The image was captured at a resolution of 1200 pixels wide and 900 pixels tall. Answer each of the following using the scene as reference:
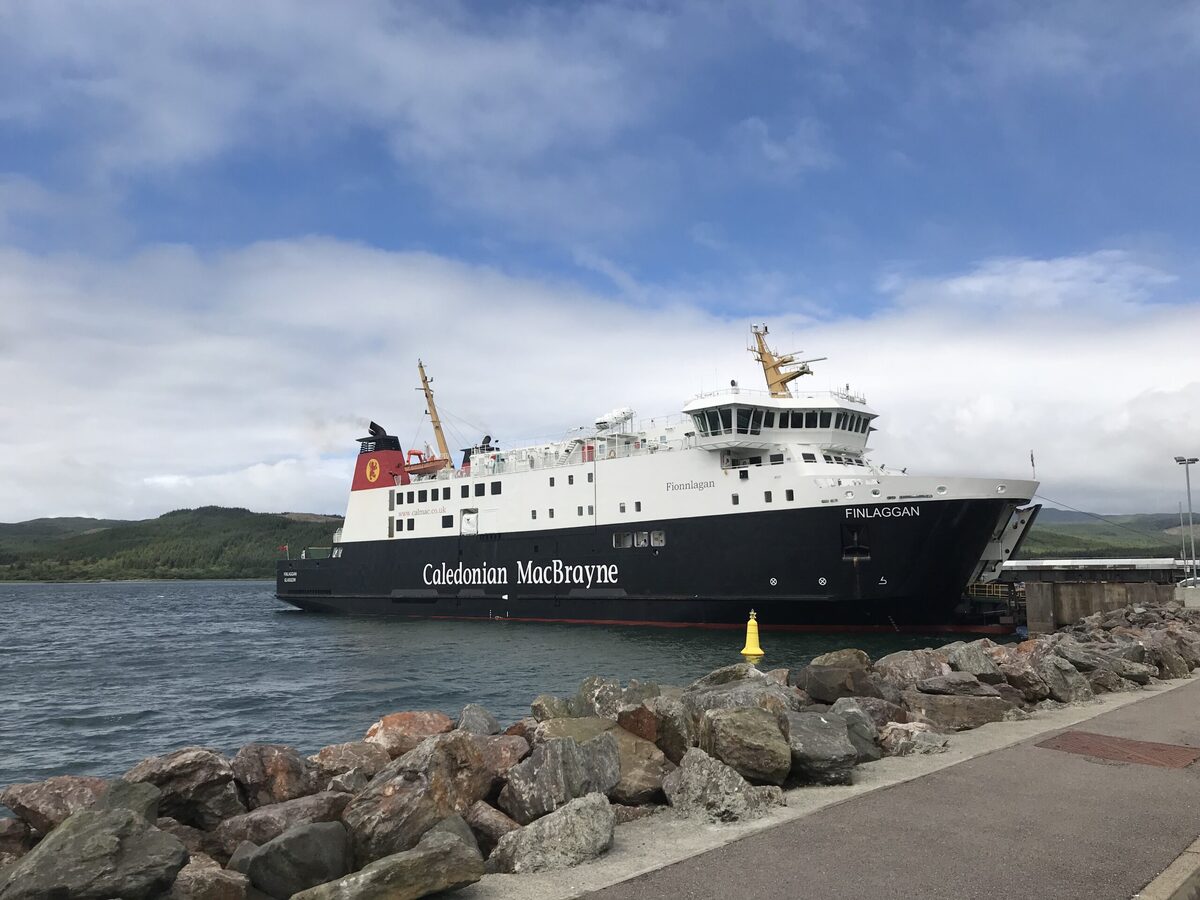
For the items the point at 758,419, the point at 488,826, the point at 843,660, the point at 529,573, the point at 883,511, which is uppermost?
the point at 758,419

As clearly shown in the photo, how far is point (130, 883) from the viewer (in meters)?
3.85

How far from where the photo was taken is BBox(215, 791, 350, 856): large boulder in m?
5.13

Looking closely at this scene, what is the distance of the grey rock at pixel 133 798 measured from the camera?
496 cm

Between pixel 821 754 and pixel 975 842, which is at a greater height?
pixel 821 754

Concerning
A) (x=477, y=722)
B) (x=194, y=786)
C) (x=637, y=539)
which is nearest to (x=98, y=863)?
(x=194, y=786)

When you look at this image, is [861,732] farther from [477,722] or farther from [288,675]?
[288,675]

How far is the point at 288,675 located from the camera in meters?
19.5

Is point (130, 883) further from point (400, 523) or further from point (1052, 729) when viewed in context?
point (400, 523)

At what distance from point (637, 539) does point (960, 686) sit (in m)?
19.4

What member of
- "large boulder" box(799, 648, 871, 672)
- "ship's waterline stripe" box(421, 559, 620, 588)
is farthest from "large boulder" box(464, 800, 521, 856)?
"ship's waterline stripe" box(421, 559, 620, 588)

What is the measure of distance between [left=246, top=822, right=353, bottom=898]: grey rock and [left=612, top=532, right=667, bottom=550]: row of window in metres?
22.4

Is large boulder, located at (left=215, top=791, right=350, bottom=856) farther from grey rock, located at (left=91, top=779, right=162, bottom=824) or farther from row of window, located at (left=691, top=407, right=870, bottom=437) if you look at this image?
row of window, located at (left=691, top=407, right=870, bottom=437)

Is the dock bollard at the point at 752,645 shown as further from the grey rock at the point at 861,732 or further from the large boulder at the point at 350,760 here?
the large boulder at the point at 350,760

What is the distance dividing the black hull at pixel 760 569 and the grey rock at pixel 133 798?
20.2 m
